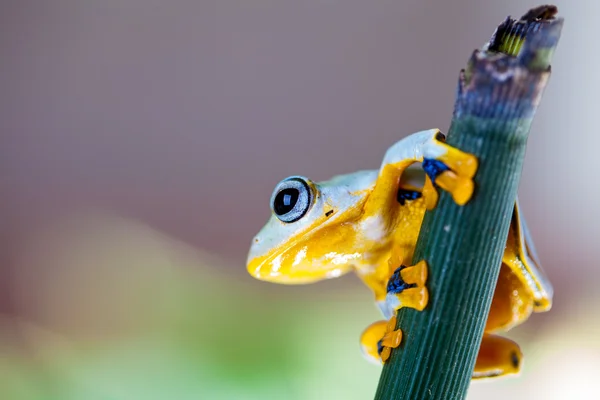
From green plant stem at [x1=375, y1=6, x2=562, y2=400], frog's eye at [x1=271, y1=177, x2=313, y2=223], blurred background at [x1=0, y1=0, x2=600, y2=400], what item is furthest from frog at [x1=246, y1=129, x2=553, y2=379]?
blurred background at [x1=0, y1=0, x2=600, y2=400]

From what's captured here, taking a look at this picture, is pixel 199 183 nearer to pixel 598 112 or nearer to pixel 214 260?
pixel 214 260

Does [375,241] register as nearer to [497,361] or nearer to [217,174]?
[497,361]

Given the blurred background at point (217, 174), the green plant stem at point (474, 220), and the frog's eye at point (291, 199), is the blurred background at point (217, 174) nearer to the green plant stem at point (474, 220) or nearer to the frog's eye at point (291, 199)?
the frog's eye at point (291, 199)

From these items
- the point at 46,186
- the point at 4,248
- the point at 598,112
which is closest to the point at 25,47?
the point at 46,186

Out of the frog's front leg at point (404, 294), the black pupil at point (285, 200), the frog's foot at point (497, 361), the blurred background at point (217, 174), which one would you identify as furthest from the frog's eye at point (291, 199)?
the blurred background at point (217, 174)

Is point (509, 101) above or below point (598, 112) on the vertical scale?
below

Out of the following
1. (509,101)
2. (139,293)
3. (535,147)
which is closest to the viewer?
(509,101)
